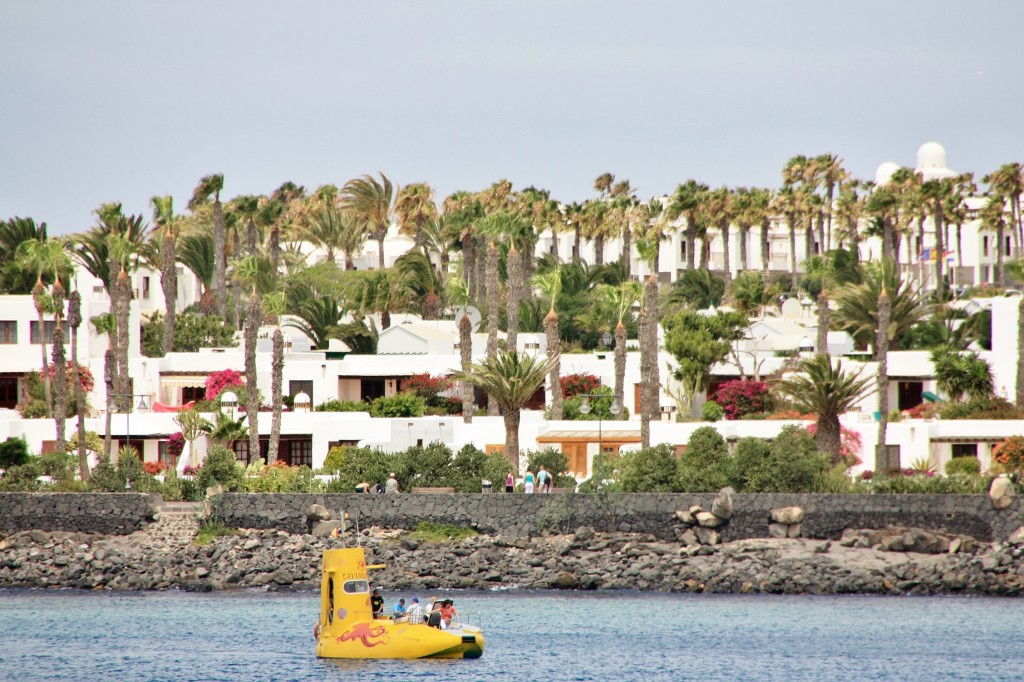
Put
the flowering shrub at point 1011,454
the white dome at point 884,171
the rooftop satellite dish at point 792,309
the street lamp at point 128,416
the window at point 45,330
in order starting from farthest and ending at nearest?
the white dome at point 884,171 → the rooftop satellite dish at point 792,309 → the window at point 45,330 → the flowering shrub at point 1011,454 → the street lamp at point 128,416

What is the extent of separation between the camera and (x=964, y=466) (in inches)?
2159

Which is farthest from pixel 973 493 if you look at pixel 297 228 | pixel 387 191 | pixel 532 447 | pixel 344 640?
pixel 297 228

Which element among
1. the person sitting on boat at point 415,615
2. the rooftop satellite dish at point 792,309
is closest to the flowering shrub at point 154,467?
the person sitting on boat at point 415,615

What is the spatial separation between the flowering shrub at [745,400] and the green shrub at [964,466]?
35.5ft

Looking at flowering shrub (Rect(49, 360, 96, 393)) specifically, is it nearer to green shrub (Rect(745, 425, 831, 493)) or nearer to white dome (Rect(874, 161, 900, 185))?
green shrub (Rect(745, 425, 831, 493))

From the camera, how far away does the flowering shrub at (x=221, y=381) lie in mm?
67938

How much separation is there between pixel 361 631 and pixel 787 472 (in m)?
19.1

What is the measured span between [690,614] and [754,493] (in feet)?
25.6

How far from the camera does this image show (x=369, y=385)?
237ft

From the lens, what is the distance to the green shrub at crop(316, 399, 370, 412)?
217 feet

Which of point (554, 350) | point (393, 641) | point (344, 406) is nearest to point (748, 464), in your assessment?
point (554, 350)

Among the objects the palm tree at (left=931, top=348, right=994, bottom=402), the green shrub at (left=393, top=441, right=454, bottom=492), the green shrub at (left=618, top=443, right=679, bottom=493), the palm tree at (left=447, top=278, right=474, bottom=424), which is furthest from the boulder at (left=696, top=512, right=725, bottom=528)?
the palm tree at (left=931, top=348, right=994, bottom=402)

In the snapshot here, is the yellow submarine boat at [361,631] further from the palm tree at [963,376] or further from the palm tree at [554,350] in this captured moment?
the palm tree at [963,376]

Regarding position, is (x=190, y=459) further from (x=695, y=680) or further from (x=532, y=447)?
(x=695, y=680)
